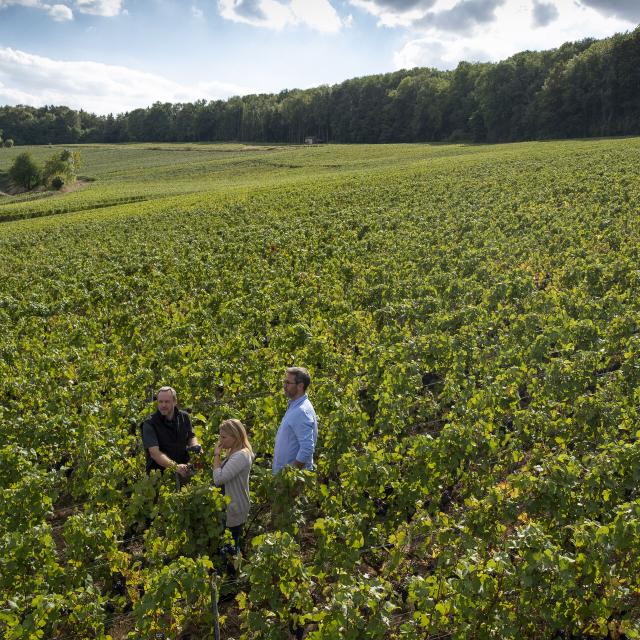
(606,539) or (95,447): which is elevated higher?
(606,539)

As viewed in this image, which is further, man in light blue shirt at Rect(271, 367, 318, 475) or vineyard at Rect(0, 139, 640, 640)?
man in light blue shirt at Rect(271, 367, 318, 475)

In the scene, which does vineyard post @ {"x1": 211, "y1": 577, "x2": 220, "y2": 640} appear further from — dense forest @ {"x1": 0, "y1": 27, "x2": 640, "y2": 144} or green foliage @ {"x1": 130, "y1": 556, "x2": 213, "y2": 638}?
dense forest @ {"x1": 0, "y1": 27, "x2": 640, "y2": 144}

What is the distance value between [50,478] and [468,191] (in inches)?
1189

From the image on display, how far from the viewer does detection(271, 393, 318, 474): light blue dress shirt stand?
6441mm

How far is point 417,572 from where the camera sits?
6742 millimetres

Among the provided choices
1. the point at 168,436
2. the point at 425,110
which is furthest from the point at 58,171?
the point at 168,436

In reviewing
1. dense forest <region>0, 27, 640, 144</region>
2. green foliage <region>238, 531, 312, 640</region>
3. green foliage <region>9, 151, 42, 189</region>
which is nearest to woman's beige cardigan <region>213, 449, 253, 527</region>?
green foliage <region>238, 531, 312, 640</region>

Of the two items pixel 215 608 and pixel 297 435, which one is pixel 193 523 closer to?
pixel 215 608

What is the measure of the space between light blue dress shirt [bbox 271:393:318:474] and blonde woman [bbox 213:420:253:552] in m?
0.52

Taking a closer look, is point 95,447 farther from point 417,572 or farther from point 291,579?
point 417,572

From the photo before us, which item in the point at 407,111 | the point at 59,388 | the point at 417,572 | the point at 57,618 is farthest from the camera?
the point at 407,111

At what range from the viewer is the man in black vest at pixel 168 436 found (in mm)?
7015

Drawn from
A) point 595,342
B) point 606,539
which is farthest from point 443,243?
point 606,539

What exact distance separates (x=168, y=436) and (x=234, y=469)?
1.60 meters
